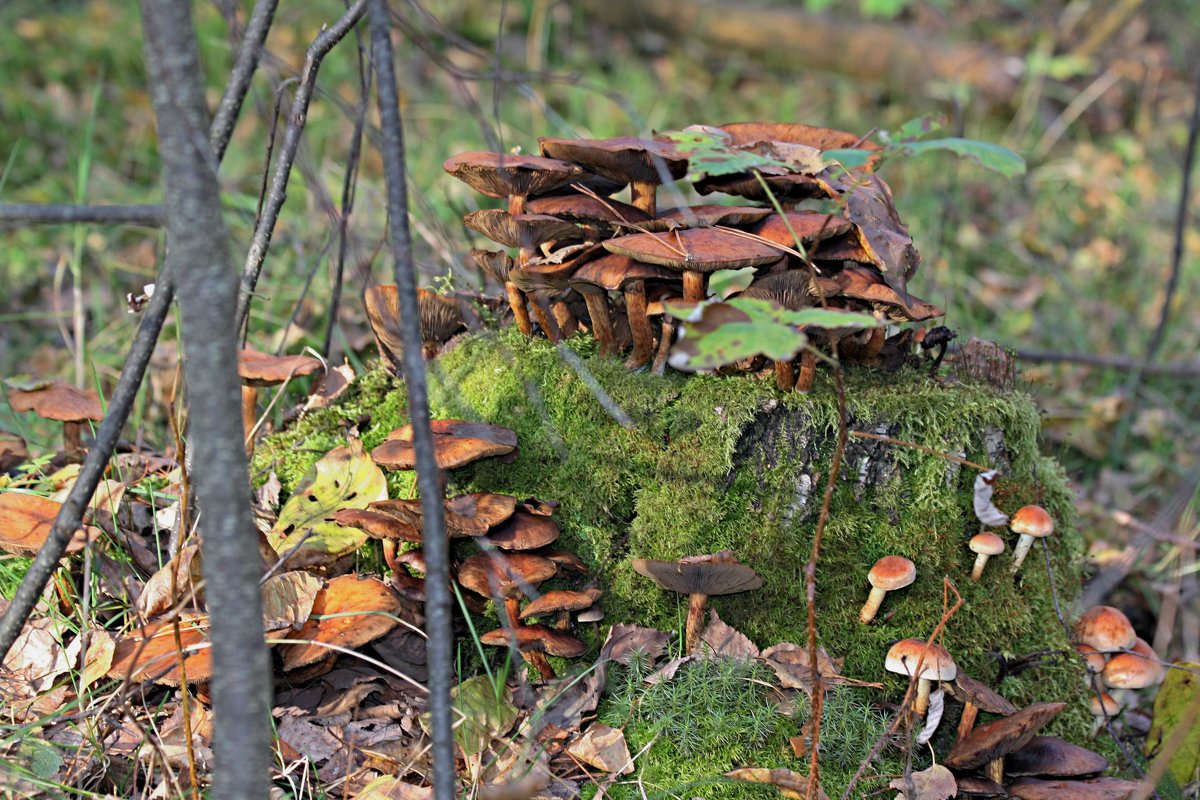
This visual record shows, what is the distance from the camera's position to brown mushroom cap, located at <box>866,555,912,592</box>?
313cm

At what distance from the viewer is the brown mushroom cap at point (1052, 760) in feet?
10.0

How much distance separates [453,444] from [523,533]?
1.22 feet

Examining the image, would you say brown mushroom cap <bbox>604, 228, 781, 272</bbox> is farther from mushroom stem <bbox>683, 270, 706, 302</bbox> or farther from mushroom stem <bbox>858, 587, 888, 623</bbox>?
mushroom stem <bbox>858, 587, 888, 623</bbox>

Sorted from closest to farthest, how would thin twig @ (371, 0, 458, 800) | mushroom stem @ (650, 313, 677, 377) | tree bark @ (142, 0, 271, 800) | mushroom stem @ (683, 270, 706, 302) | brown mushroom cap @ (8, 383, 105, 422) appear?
tree bark @ (142, 0, 271, 800) < thin twig @ (371, 0, 458, 800) < mushroom stem @ (683, 270, 706, 302) < mushroom stem @ (650, 313, 677, 377) < brown mushroom cap @ (8, 383, 105, 422)

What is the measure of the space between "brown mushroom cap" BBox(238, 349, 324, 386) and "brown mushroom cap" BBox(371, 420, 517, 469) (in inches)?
21.2

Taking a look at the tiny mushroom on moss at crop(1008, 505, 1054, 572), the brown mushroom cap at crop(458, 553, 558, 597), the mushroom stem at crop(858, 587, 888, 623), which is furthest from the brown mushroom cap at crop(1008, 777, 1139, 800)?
the brown mushroom cap at crop(458, 553, 558, 597)

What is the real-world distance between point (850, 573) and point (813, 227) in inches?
50.1

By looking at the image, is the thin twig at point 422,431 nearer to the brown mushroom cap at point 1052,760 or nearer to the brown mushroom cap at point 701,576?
the brown mushroom cap at point 701,576

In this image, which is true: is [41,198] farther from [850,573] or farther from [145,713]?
[850,573]

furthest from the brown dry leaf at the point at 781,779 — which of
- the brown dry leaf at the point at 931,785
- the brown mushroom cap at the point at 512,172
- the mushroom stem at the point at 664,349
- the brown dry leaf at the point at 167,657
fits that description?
the brown mushroom cap at the point at 512,172

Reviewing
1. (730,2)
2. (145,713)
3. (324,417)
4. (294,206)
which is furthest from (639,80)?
(145,713)

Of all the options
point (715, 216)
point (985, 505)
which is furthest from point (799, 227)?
point (985, 505)

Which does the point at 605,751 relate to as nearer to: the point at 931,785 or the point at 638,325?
the point at 931,785

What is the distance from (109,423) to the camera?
2338 millimetres
